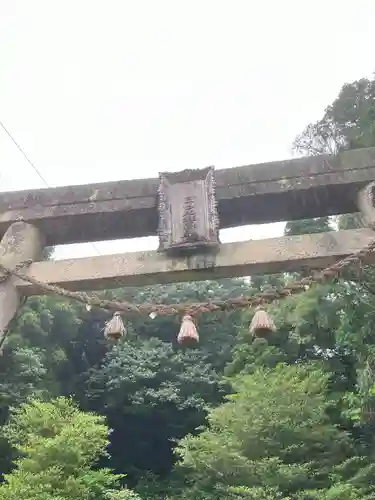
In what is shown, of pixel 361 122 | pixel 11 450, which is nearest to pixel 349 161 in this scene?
pixel 361 122

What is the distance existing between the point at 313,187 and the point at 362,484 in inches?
254

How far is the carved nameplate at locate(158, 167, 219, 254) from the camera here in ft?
13.8

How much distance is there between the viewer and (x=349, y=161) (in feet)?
14.4

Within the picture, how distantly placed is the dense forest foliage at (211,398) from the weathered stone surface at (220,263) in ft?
2.30

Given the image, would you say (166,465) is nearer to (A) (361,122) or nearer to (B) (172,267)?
(A) (361,122)

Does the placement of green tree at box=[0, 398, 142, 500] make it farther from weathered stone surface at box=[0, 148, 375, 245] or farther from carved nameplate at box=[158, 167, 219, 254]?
carved nameplate at box=[158, 167, 219, 254]

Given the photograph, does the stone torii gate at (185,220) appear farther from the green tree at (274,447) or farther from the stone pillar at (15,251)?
the green tree at (274,447)

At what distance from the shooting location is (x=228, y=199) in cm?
444

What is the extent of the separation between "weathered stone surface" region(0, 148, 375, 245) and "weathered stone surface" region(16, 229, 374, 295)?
41 centimetres

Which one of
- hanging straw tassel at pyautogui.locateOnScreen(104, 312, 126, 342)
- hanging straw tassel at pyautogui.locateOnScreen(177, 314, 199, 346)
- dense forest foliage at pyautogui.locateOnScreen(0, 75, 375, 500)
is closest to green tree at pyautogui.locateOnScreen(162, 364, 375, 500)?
dense forest foliage at pyautogui.locateOnScreen(0, 75, 375, 500)

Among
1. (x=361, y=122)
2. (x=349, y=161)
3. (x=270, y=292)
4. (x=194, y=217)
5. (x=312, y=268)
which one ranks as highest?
(x=361, y=122)

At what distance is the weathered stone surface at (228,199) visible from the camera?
172 inches

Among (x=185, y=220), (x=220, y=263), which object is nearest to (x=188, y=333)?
(x=220, y=263)

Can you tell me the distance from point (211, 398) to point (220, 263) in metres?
12.1
